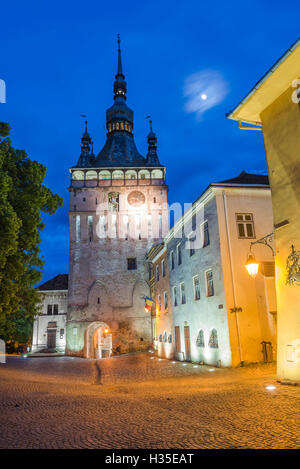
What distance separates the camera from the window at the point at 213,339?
55.7 feet

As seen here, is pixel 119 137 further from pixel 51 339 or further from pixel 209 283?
pixel 209 283

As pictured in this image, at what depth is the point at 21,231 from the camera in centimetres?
1399

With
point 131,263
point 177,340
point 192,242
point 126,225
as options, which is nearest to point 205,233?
point 192,242

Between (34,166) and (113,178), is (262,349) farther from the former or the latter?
(113,178)

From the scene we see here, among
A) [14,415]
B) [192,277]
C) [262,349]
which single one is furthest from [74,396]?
[192,277]

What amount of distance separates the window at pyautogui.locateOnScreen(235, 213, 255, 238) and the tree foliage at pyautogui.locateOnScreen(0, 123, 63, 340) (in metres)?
8.93

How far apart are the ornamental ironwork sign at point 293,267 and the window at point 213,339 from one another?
28.0 feet

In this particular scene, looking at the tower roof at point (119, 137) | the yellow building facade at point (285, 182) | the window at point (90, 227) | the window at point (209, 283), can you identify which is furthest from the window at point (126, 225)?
→ the yellow building facade at point (285, 182)

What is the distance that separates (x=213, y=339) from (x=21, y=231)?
425 inches

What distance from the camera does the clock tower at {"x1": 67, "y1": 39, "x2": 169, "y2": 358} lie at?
1428 inches

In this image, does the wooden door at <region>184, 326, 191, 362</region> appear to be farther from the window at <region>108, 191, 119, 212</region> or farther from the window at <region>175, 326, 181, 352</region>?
the window at <region>108, 191, 119, 212</region>

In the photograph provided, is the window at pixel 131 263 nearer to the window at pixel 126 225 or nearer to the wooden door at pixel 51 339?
the window at pixel 126 225

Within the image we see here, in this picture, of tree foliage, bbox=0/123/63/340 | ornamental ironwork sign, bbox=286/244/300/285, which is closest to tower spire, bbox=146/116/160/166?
tree foliage, bbox=0/123/63/340

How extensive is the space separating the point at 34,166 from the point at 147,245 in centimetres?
2466
